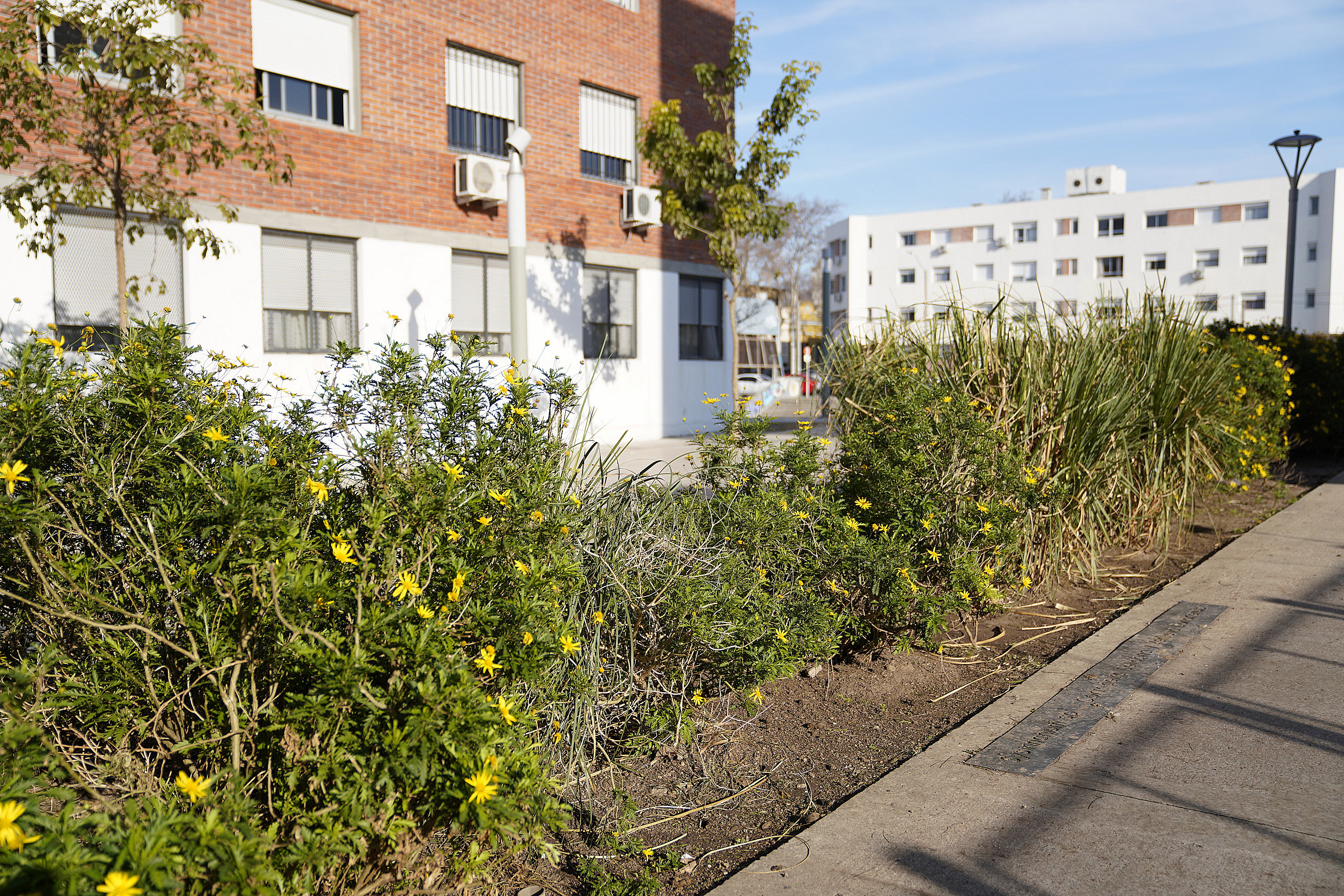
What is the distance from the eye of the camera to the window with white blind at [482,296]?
14.8 metres

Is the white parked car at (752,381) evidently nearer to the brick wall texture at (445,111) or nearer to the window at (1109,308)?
the brick wall texture at (445,111)

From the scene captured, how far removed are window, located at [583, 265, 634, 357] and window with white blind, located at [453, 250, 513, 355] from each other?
1.77 m

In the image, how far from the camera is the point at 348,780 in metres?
2.02

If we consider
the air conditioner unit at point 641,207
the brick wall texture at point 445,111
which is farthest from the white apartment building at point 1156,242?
the air conditioner unit at point 641,207

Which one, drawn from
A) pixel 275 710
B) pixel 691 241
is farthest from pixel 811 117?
pixel 275 710

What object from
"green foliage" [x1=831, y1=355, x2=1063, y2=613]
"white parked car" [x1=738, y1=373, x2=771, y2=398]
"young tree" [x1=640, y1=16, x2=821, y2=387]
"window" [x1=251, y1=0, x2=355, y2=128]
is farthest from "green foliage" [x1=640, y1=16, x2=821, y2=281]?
"white parked car" [x1=738, y1=373, x2=771, y2=398]

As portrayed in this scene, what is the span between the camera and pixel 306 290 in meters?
12.9

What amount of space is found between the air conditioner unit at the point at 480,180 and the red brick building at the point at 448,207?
0.08 m

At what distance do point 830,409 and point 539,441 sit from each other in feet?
A: 10.5

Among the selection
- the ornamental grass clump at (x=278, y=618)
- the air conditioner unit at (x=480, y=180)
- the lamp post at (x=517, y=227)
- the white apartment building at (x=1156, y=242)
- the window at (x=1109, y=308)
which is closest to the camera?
the ornamental grass clump at (x=278, y=618)

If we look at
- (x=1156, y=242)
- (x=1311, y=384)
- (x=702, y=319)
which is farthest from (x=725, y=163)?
(x=1156, y=242)

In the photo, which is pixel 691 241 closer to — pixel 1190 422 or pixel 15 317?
pixel 15 317

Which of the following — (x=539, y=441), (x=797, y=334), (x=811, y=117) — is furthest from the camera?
(x=797, y=334)

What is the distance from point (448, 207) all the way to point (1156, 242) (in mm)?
53843
